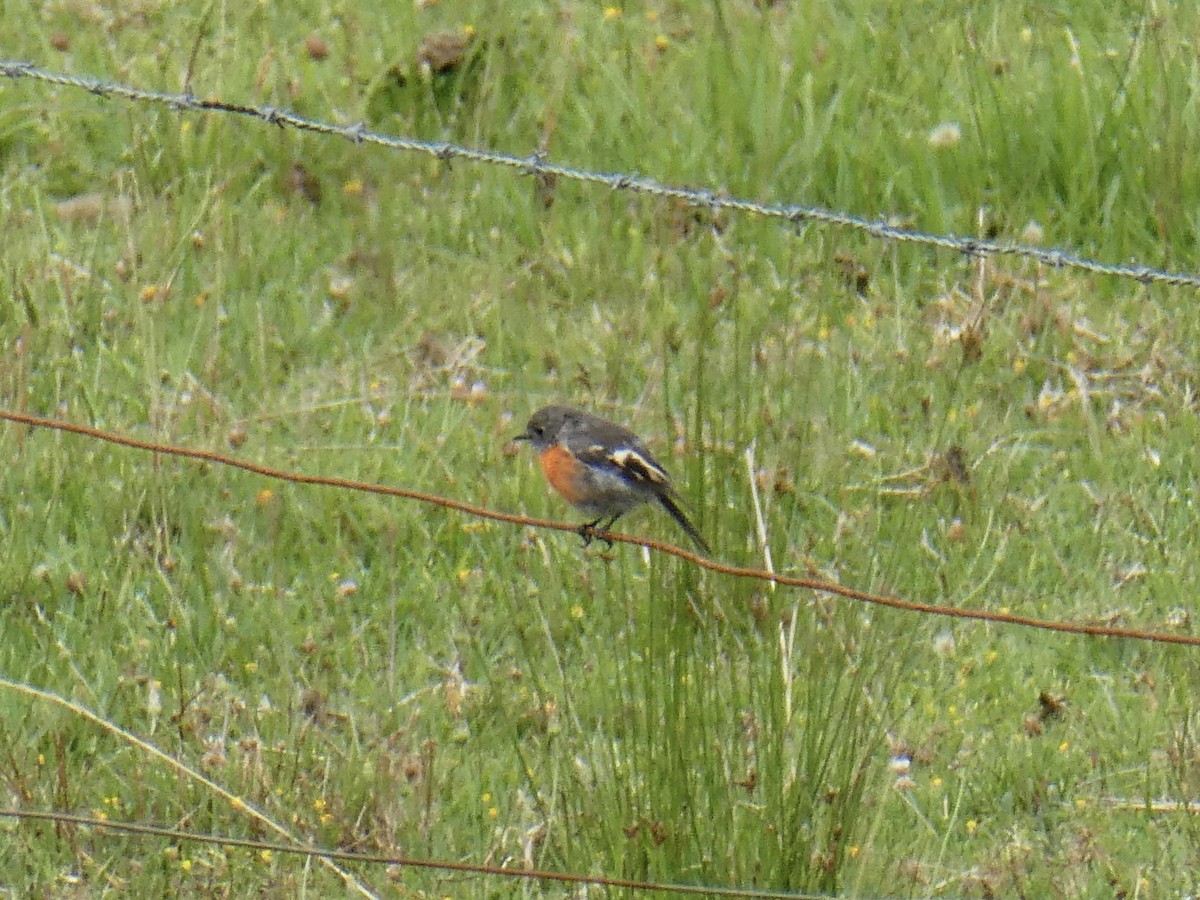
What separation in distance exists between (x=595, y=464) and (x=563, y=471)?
0.42 ft

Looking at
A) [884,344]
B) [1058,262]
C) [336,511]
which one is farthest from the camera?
[884,344]

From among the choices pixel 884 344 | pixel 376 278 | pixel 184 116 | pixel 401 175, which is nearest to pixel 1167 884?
pixel 884 344

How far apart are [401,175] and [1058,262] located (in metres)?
4.23

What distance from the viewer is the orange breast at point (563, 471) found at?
18.5ft

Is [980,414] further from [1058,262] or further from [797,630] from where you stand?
[1058,262]

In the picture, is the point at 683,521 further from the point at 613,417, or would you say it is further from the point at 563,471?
the point at 613,417

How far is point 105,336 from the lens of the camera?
6.93 meters

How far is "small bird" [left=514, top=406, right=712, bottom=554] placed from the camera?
5387 mm

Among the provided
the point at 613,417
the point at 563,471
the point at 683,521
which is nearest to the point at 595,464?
the point at 563,471

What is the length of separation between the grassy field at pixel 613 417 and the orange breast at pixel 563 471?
6.2 inches

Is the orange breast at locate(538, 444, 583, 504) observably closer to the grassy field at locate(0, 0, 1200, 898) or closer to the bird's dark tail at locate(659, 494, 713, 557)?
the grassy field at locate(0, 0, 1200, 898)

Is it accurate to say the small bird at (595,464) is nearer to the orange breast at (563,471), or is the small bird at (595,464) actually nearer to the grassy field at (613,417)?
the orange breast at (563,471)

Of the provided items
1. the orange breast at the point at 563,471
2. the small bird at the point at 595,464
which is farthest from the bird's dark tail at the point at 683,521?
the orange breast at the point at 563,471

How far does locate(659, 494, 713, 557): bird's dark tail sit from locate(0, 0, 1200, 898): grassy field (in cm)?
4
